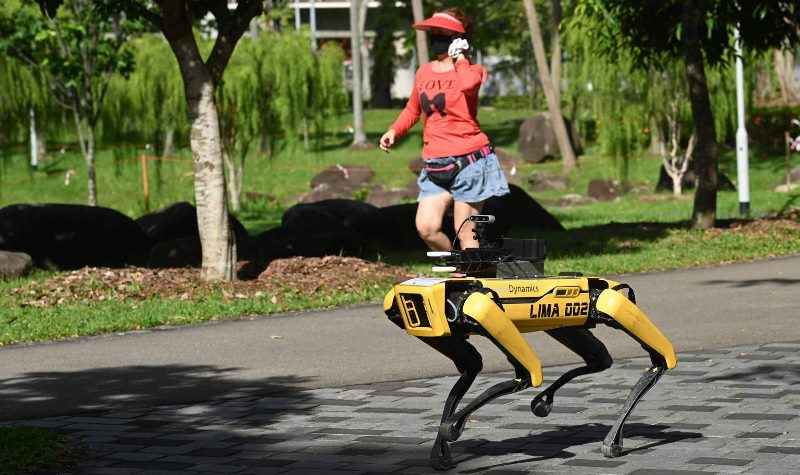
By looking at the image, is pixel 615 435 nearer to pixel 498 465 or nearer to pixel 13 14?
pixel 498 465

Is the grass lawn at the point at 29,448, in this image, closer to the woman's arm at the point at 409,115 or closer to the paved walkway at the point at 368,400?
the paved walkway at the point at 368,400

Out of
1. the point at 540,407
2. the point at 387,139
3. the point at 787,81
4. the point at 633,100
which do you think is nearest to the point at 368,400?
the point at 387,139

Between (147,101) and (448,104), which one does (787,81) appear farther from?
(448,104)

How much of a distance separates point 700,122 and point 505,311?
49.3 feet

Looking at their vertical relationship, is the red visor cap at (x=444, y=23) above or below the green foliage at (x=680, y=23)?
below

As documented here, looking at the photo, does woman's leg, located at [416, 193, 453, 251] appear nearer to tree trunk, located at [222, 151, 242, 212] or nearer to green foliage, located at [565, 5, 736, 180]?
green foliage, located at [565, 5, 736, 180]

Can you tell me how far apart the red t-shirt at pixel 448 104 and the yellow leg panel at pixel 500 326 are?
14.7 ft

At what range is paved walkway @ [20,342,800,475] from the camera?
630 cm

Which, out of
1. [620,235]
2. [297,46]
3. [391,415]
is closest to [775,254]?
[620,235]

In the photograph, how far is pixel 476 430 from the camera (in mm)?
7102

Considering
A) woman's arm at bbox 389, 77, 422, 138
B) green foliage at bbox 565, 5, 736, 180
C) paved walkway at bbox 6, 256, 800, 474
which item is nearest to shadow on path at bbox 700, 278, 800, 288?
paved walkway at bbox 6, 256, 800, 474

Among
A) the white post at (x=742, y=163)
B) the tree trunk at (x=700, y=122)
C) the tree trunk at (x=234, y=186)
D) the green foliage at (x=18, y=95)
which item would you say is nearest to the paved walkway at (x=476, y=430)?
the tree trunk at (x=700, y=122)

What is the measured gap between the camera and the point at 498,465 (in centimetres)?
624

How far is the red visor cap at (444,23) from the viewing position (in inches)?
376
